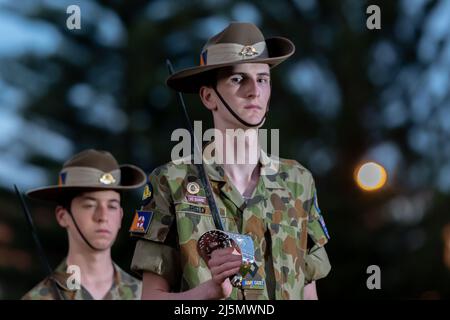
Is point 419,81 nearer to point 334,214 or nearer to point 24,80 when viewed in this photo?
point 334,214

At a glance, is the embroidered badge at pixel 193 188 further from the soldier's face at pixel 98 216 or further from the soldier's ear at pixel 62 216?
the soldier's ear at pixel 62 216

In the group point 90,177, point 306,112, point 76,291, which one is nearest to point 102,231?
point 90,177

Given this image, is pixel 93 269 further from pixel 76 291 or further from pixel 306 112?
pixel 306 112

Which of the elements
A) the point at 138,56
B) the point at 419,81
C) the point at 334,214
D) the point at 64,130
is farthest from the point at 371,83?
the point at 64,130

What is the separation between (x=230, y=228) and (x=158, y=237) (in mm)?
304

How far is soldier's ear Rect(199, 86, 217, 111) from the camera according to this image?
4.76 metres

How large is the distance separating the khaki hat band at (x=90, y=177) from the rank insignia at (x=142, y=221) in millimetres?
2806

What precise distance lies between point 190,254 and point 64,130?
52.1 ft

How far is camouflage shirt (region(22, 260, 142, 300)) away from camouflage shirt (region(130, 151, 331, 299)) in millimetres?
3198

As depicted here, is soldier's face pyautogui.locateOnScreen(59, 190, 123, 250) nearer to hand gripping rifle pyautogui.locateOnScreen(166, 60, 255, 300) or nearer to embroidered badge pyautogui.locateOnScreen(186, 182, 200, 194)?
embroidered badge pyautogui.locateOnScreen(186, 182, 200, 194)

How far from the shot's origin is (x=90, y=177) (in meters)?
7.58

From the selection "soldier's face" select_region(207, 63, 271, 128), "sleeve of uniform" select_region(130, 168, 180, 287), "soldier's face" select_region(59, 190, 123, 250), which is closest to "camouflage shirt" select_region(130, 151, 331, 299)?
"sleeve of uniform" select_region(130, 168, 180, 287)

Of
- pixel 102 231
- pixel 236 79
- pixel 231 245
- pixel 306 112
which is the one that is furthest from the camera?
pixel 306 112
